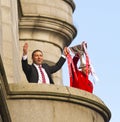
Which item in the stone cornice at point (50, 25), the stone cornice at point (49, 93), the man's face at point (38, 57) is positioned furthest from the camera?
the stone cornice at point (50, 25)

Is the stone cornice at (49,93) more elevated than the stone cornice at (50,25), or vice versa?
the stone cornice at (50,25)

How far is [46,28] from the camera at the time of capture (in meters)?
24.4

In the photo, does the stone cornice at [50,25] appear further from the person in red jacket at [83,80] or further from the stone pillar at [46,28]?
the person in red jacket at [83,80]

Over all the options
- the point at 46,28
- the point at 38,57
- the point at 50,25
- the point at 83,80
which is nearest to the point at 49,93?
the point at 38,57

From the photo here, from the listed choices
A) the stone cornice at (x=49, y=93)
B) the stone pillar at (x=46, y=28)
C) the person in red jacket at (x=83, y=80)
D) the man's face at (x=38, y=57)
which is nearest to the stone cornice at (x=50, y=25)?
the stone pillar at (x=46, y=28)

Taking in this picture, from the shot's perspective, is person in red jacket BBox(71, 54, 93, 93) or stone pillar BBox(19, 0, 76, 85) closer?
person in red jacket BBox(71, 54, 93, 93)

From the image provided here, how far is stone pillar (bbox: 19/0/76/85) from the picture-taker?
79.6ft

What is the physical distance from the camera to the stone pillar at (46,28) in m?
24.2

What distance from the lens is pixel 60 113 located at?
13.3m

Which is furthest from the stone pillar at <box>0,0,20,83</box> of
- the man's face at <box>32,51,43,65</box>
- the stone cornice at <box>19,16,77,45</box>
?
the stone cornice at <box>19,16,77,45</box>

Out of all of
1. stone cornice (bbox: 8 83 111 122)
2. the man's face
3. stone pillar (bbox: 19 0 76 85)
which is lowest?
stone cornice (bbox: 8 83 111 122)

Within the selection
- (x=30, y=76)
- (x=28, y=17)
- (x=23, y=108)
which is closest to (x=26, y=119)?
(x=23, y=108)

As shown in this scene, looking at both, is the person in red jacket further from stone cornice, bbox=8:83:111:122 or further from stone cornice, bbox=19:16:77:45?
stone cornice, bbox=19:16:77:45

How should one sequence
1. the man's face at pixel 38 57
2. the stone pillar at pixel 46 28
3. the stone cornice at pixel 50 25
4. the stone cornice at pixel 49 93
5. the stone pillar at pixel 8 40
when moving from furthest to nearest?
the stone pillar at pixel 46 28 → the stone cornice at pixel 50 25 → the stone pillar at pixel 8 40 → the man's face at pixel 38 57 → the stone cornice at pixel 49 93
